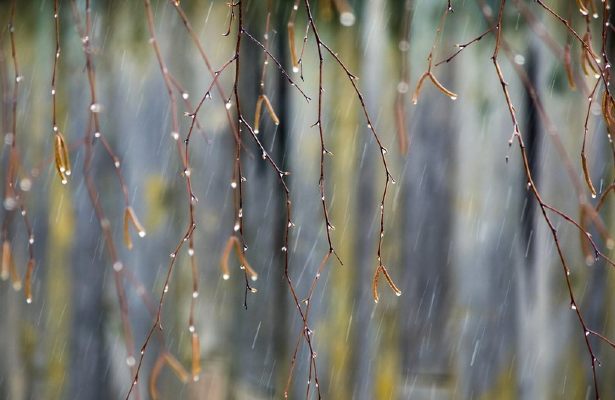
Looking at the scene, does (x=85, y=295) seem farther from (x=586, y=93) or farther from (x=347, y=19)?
(x=586, y=93)

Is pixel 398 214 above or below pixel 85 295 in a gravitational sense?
above

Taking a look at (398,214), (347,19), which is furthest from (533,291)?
(347,19)

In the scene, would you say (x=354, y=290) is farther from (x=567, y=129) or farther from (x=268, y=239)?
(x=567, y=129)

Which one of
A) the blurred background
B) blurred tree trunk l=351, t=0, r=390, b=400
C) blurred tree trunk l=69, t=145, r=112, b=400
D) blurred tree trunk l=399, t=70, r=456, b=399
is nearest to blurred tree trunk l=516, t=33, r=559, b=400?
the blurred background

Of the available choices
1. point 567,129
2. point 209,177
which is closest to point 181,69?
point 209,177

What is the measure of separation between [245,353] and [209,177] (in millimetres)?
571

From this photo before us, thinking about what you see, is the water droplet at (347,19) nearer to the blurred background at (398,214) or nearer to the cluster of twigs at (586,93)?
the blurred background at (398,214)

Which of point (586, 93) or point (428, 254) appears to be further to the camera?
point (428, 254)

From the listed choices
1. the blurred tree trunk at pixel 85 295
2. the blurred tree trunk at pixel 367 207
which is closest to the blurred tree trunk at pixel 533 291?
the blurred tree trunk at pixel 367 207

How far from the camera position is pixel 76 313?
2.23 metres

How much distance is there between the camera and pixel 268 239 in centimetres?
216

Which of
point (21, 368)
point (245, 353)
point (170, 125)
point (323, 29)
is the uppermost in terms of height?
point (323, 29)

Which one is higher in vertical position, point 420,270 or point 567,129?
point 567,129

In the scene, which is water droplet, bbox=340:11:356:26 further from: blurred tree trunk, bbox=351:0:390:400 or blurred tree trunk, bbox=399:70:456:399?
blurred tree trunk, bbox=399:70:456:399
